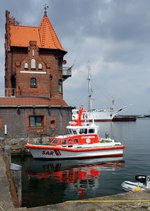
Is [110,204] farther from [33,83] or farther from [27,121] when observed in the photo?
[33,83]

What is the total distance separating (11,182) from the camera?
12648mm

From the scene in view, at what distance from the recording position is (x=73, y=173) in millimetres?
23641

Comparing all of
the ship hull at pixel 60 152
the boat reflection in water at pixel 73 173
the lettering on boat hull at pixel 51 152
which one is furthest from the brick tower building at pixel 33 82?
the boat reflection in water at pixel 73 173

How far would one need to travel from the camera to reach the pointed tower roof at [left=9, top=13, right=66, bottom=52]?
128 feet

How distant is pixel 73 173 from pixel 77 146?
242 inches

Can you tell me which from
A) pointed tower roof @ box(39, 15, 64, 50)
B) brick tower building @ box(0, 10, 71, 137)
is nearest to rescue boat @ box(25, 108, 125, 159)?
brick tower building @ box(0, 10, 71, 137)

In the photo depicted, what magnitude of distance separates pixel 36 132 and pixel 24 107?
3.42 meters

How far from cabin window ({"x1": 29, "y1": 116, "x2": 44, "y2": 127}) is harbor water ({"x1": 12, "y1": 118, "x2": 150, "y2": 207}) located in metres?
4.53

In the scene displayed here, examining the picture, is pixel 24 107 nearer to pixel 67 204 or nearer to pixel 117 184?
pixel 117 184

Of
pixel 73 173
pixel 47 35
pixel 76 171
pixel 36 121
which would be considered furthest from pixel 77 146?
pixel 47 35

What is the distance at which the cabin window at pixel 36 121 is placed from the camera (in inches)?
1287

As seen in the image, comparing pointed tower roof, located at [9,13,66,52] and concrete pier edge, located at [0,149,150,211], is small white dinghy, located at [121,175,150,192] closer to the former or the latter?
concrete pier edge, located at [0,149,150,211]

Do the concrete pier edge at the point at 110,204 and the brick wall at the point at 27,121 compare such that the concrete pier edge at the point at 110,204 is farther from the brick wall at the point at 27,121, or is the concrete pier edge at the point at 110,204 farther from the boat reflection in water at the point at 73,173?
the brick wall at the point at 27,121

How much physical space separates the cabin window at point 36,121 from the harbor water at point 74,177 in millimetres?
4534
